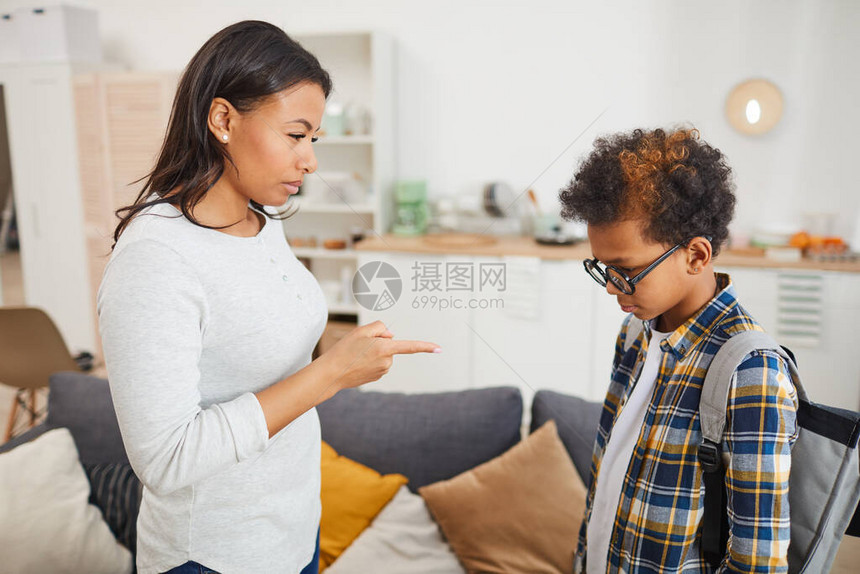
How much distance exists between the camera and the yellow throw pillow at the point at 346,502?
1502 mm

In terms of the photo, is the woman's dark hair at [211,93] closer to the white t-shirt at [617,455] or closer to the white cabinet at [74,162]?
the white t-shirt at [617,455]

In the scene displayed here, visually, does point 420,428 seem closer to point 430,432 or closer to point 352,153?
point 430,432

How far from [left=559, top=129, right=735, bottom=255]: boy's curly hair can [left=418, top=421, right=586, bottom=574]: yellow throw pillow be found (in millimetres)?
848

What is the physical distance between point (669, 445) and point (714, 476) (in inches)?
2.4

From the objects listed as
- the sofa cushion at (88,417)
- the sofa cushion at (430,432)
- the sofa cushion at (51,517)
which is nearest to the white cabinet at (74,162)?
the sofa cushion at (88,417)

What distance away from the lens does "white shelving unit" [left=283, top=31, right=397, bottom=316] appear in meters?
3.06

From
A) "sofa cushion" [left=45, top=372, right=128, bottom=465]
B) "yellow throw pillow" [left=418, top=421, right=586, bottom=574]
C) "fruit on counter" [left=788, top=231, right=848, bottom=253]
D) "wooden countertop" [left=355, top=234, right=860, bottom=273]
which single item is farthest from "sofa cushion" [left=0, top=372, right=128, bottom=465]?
"fruit on counter" [left=788, top=231, right=848, bottom=253]

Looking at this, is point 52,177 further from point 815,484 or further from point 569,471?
point 815,484

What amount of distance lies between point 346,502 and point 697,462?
3.19ft

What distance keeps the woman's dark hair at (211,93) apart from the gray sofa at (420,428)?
98 centimetres

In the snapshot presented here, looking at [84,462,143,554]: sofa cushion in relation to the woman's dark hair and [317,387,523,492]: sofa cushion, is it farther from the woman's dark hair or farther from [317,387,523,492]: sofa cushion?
the woman's dark hair

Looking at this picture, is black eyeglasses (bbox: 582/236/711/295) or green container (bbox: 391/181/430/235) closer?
black eyeglasses (bbox: 582/236/711/295)

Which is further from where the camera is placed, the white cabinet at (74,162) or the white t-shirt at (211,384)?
the white cabinet at (74,162)

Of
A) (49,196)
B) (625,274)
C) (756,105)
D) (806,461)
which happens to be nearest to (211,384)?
(625,274)
